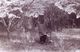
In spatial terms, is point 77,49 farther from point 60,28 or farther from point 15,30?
point 15,30

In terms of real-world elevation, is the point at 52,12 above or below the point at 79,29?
above

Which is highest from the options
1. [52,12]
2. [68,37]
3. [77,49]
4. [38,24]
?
[52,12]

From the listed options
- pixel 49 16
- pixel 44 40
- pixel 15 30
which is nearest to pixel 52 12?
pixel 49 16

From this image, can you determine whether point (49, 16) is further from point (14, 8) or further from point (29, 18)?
point (14, 8)

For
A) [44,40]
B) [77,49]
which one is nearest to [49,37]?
[44,40]

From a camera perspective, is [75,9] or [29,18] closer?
[75,9]

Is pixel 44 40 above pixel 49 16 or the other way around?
the other way around
